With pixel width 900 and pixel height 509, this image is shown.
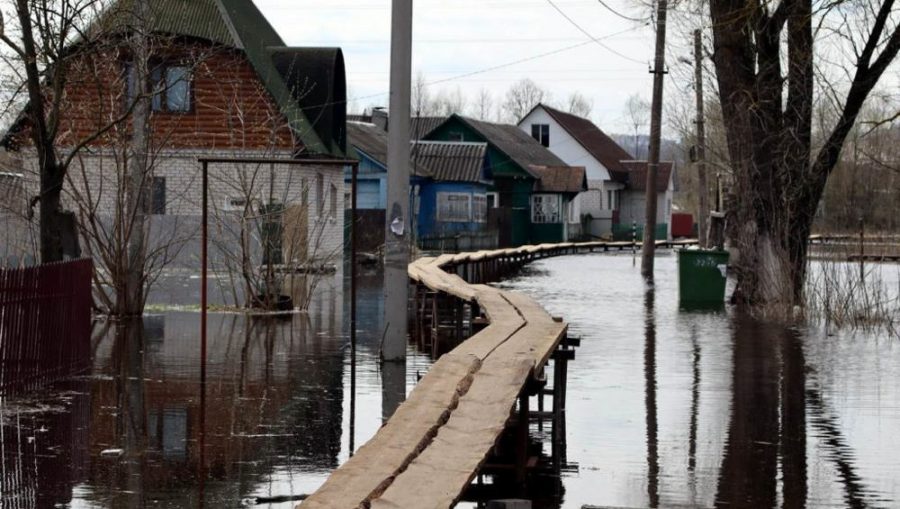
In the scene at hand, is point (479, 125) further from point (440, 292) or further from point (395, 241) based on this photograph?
point (395, 241)

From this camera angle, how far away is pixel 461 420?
888 cm

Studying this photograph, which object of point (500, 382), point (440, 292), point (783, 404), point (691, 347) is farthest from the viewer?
point (440, 292)

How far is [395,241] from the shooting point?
16.3 m

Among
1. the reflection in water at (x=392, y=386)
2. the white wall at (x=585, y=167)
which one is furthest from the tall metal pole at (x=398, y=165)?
the white wall at (x=585, y=167)

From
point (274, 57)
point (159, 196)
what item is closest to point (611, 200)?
point (274, 57)

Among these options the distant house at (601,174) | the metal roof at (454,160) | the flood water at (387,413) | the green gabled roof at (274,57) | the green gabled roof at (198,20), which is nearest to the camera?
the flood water at (387,413)

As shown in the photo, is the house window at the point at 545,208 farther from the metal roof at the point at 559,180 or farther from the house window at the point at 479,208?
the house window at the point at 479,208

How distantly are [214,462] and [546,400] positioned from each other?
5.17 metres

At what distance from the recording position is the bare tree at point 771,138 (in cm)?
2575

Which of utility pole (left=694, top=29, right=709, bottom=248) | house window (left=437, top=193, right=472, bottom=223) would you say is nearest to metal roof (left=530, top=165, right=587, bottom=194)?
house window (left=437, top=193, right=472, bottom=223)

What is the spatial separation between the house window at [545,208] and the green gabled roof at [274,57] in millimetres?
36302

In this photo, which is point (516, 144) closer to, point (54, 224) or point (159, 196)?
point (159, 196)

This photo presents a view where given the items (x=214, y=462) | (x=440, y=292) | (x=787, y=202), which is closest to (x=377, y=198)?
(x=787, y=202)

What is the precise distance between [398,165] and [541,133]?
81.4 m
